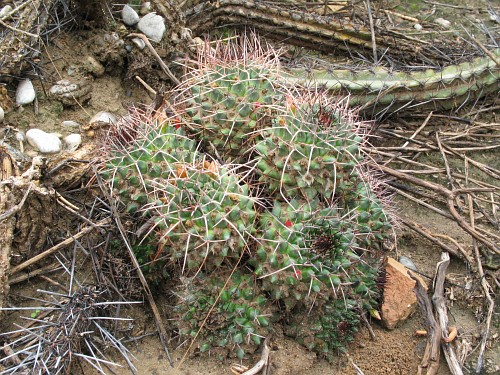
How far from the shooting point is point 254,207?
255cm

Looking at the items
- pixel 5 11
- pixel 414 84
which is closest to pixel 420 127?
pixel 414 84

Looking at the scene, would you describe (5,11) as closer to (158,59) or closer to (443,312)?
(158,59)

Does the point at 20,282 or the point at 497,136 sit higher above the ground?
the point at 20,282

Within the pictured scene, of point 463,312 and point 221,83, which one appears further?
point 463,312

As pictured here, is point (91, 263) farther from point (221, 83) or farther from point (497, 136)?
point (497, 136)

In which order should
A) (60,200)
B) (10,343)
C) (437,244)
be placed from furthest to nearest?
(437,244) → (60,200) → (10,343)

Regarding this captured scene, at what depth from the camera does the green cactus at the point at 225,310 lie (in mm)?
2564

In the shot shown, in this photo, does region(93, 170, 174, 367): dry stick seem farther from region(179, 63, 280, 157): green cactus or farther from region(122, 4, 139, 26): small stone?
region(122, 4, 139, 26): small stone

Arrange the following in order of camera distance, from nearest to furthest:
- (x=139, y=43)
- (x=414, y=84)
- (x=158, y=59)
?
(x=158, y=59)
(x=139, y=43)
(x=414, y=84)

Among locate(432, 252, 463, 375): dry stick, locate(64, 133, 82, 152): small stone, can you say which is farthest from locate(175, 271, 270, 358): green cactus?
locate(64, 133, 82, 152): small stone

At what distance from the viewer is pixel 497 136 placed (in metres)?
4.17

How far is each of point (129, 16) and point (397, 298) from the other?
2403 millimetres

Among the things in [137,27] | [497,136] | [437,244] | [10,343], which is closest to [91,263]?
[10,343]

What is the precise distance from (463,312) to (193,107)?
182 cm
